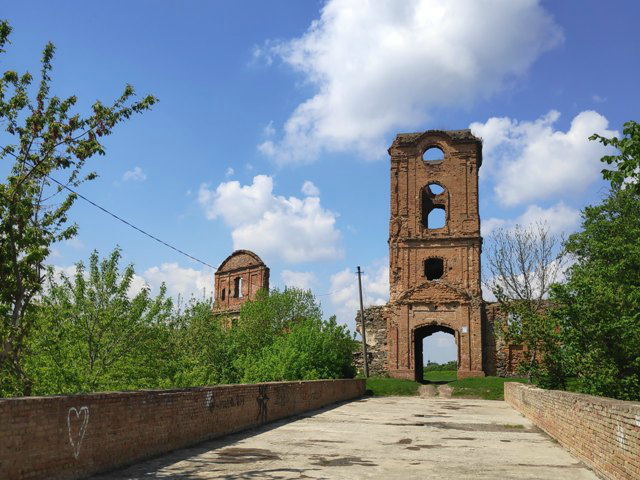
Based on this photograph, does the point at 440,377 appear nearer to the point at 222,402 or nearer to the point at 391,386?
the point at 391,386

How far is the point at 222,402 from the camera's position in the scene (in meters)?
12.7

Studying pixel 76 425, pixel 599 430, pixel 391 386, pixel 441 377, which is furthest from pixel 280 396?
pixel 441 377

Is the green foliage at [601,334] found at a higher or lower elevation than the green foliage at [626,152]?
lower

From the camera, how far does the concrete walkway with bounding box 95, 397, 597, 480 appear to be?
8.42m

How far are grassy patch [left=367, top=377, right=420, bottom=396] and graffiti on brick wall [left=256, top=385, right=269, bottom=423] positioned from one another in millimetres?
19109

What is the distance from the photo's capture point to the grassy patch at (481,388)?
3153cm

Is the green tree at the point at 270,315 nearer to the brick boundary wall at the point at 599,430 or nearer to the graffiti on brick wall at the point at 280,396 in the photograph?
the graffiti on brick wall at the point at 280,396

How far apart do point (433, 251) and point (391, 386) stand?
9.71 m

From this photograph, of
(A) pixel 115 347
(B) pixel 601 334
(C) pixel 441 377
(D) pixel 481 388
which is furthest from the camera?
(C) pixel 441 377

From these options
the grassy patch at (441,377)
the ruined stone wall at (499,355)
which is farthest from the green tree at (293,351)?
the grassy patch at (441,377)

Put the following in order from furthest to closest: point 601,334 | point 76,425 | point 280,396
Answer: point 280,396 → point 601,334 → point 76,425

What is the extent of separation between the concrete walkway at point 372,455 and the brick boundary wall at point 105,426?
1.04 ft

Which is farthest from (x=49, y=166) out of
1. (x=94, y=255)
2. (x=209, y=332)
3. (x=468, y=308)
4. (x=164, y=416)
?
(x=468, y=308)

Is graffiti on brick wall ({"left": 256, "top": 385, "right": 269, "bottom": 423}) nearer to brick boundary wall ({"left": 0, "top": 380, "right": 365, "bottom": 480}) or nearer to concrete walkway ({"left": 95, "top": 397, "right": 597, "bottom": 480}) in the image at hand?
concrete walkway ({"left": 95, "top": 397, "right": 597, "bottom": 480})
